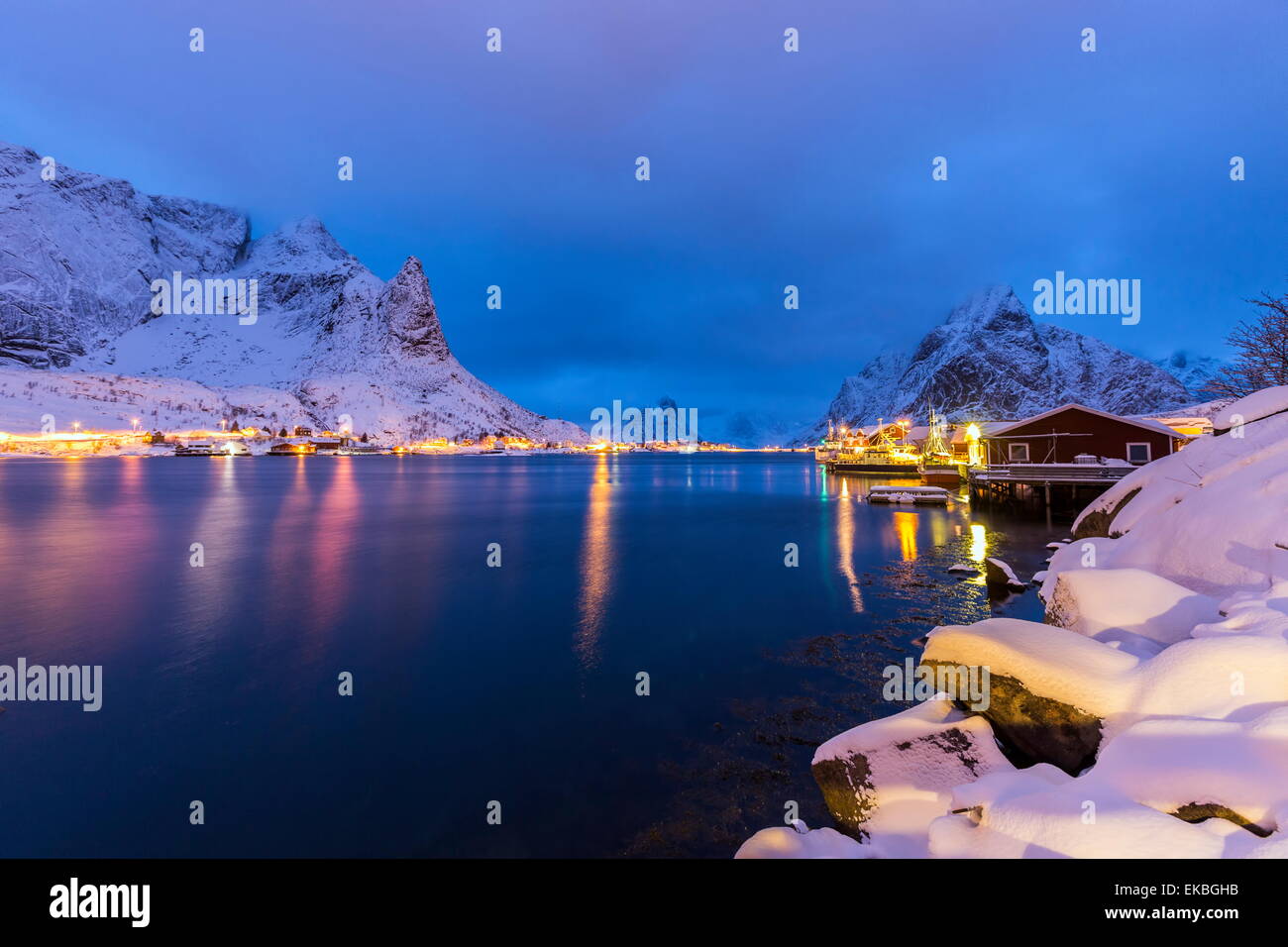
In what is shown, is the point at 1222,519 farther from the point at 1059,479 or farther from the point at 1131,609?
the point at 1059,479

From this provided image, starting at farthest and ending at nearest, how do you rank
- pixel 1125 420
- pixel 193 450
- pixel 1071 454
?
pixel 193 450, pixel 1071 454, pixel 1125 420

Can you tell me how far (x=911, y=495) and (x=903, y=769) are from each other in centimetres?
5041

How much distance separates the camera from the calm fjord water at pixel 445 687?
8.02 m

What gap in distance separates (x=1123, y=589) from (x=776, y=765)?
6.62m

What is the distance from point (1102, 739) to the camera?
614 centimetres

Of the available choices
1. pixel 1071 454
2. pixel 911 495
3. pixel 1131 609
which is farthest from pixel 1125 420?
pixel 1131 609

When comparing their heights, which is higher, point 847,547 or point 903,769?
point 903,769

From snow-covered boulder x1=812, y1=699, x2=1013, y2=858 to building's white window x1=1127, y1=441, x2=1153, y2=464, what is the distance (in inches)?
1991

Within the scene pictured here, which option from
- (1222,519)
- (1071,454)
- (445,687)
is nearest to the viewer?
(1222,519)

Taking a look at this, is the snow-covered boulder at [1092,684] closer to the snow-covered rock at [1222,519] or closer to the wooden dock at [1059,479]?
the snow-covered rock at [1222,519]

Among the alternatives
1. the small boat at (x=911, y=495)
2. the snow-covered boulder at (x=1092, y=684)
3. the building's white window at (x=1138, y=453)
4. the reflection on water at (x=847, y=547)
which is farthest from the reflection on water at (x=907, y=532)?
the snow-covered boulder at (x=1092, y=684)

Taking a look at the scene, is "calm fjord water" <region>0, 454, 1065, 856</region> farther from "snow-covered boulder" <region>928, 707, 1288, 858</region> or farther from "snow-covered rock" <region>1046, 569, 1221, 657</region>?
"snow-covered rock" <region>1046, 569, 1221, 657</region>
